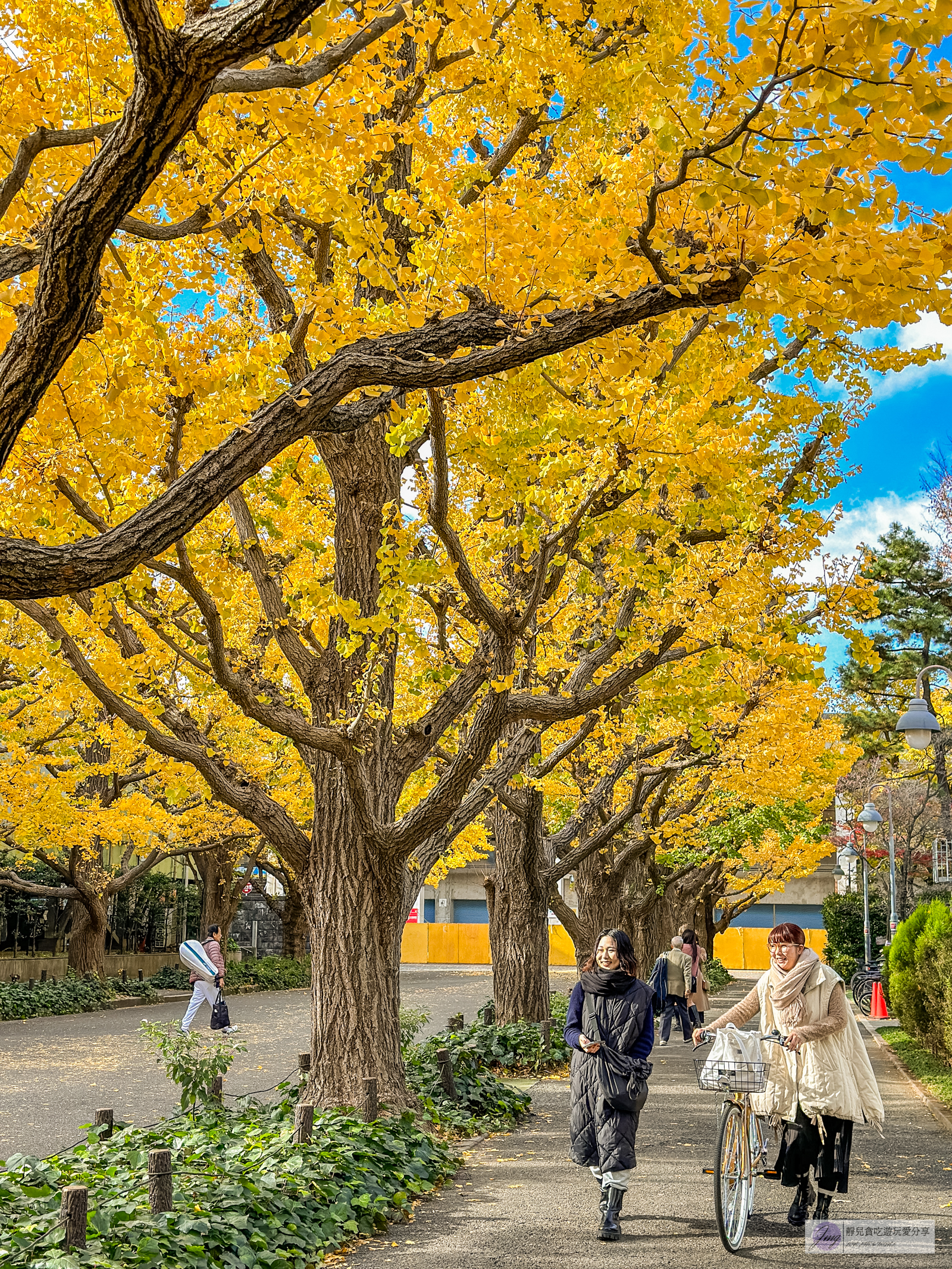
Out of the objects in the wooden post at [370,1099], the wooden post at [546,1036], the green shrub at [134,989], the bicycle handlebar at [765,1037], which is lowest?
the green shrub at [134,989]

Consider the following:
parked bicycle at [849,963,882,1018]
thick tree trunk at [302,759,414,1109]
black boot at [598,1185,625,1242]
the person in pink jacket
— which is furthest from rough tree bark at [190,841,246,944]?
black boot at [598,1185,625,1242]

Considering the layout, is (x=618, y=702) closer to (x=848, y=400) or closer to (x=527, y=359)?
(x=848, y=400)

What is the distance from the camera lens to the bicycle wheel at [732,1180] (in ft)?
19.3

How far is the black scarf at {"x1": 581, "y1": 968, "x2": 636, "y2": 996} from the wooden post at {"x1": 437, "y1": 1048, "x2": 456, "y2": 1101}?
452 cm

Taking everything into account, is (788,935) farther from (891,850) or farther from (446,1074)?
(891,850)

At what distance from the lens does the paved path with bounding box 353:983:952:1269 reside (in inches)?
239

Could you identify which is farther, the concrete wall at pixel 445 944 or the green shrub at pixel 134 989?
the concrete wall at pixel 445 944

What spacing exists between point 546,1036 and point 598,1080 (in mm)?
8326

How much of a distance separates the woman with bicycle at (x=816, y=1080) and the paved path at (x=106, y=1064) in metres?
5.34

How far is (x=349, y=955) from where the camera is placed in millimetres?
8945

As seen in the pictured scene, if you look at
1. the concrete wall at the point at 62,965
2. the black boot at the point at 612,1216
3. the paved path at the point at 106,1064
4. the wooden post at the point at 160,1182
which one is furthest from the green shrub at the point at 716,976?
the wooden post at the point at 160,1182

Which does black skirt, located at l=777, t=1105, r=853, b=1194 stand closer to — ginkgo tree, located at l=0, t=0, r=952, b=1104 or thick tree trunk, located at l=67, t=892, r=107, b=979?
ginkgo tree, located at l=0, t=0, r=952, b=1104

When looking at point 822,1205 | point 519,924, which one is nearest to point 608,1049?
point 822,1205

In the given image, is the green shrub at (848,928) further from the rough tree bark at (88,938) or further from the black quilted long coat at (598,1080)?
the black quilted long coat at (598,1080)
